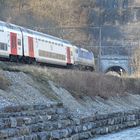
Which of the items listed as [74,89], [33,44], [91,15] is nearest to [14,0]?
[91,15]

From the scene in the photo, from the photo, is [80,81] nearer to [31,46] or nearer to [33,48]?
[31,46]

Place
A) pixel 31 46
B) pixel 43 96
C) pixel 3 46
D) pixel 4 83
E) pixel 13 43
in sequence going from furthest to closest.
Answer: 1. pixel 31 46
2. pixel 13 43
3. pixel 3 46
4. pixel 43 96
5. pixel 4 83

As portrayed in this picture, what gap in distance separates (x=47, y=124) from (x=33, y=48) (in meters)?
15.1

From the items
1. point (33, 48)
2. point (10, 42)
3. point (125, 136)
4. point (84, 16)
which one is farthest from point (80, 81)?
point (84, 16)

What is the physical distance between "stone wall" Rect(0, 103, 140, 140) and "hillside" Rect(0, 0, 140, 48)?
52940 millimetres

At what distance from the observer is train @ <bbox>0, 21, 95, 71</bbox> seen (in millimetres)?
30000

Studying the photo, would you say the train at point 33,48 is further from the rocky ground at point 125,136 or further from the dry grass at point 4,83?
the rocky ground at point 125,136

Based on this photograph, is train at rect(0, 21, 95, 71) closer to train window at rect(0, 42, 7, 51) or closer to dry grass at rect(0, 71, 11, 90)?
train window at rect(0, 42, 7, 51)

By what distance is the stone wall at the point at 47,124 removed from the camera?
17250 mm

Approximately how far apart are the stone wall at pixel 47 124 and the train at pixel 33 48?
7.42 meters

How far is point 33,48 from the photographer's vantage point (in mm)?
33969

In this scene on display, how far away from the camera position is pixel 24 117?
18234 millimetres

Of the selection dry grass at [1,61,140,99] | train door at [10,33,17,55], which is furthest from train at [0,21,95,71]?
dry grass at [1,61,140,99]

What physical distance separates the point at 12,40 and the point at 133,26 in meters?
57.2
